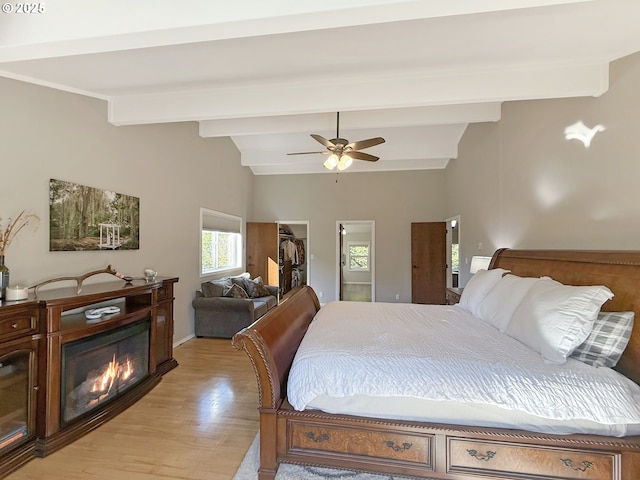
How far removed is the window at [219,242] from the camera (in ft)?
16.8


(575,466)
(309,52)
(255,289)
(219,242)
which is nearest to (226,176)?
(219,242)

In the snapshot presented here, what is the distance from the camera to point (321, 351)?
70.6 inches

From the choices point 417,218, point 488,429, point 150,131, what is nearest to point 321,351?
point 488,429

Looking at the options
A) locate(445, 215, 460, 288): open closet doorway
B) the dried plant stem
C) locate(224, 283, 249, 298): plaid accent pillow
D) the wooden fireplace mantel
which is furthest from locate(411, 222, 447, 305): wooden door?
the dried plant stem

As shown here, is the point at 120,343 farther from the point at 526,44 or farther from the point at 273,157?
the point at 273,157

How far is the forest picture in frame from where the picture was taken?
2.55 metres

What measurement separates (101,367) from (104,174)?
1.84 metres

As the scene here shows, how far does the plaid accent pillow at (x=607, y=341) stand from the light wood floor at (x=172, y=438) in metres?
2.19

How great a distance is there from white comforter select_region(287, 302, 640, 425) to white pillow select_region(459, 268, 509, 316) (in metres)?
0.68

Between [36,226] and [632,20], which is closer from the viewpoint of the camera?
[632,20]

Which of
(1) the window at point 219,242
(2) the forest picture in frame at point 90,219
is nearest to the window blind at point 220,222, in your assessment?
(1) the window at point 219,242

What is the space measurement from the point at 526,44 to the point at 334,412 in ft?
8.94

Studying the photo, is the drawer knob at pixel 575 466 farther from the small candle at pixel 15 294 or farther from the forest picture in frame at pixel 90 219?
the forest picture in frame at pixel 90 219

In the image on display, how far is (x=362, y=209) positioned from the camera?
23.0 feet
